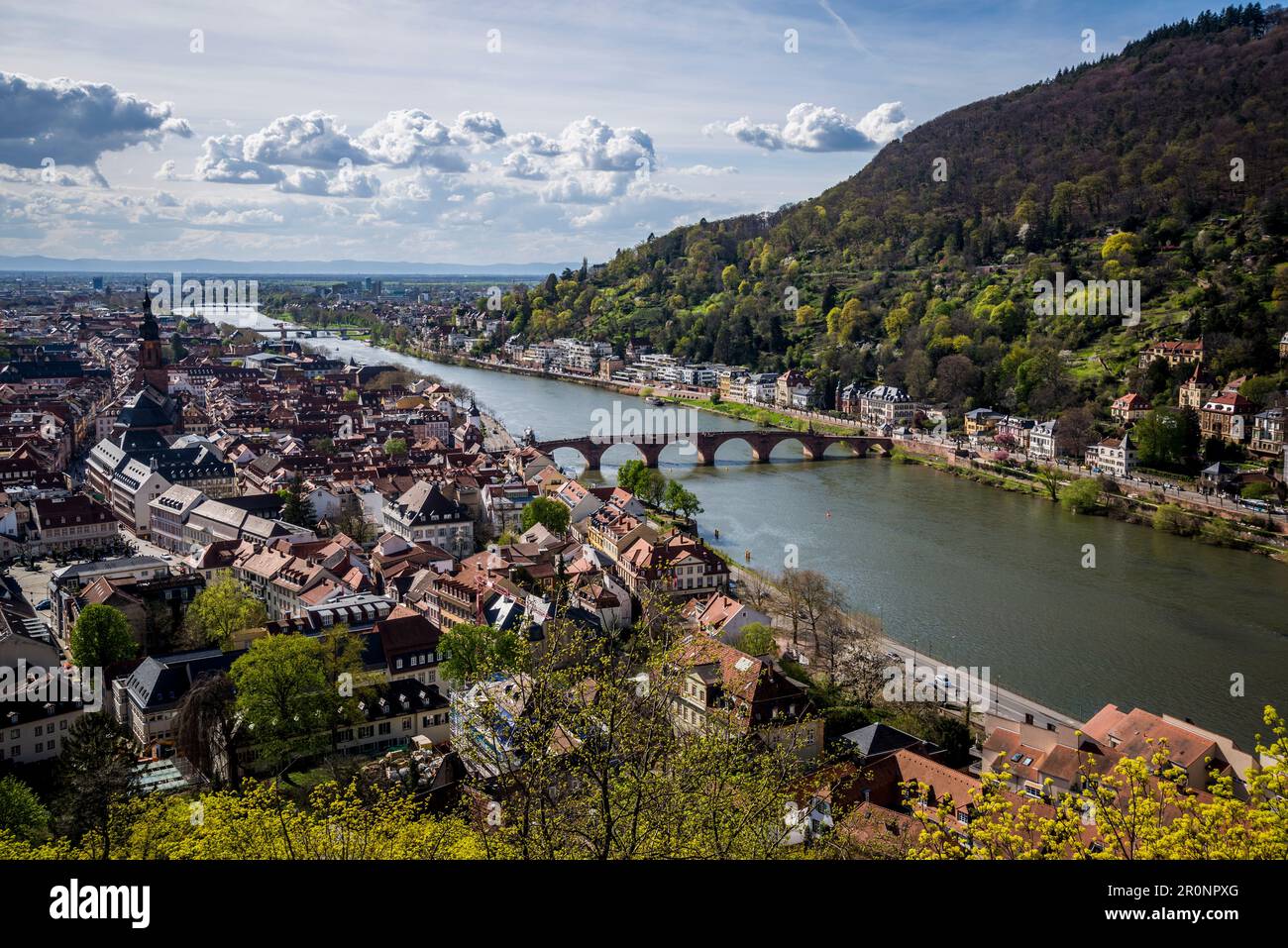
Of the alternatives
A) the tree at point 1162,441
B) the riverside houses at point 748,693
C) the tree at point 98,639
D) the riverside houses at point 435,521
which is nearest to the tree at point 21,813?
the tree at point 98,639

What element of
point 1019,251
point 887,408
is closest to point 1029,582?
point 887,408

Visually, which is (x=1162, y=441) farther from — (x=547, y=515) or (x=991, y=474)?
(x=547, y=515)

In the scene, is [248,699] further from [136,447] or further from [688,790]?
[136,447]

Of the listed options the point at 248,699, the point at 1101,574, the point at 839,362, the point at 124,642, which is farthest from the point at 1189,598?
the point at 839,362

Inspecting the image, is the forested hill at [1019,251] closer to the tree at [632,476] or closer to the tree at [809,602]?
the tree at [632,476]

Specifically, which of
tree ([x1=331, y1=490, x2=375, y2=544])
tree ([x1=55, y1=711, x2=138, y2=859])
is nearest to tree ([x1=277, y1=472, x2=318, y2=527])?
tree ([x1=331, y1=490, x2=375, y2=544])
